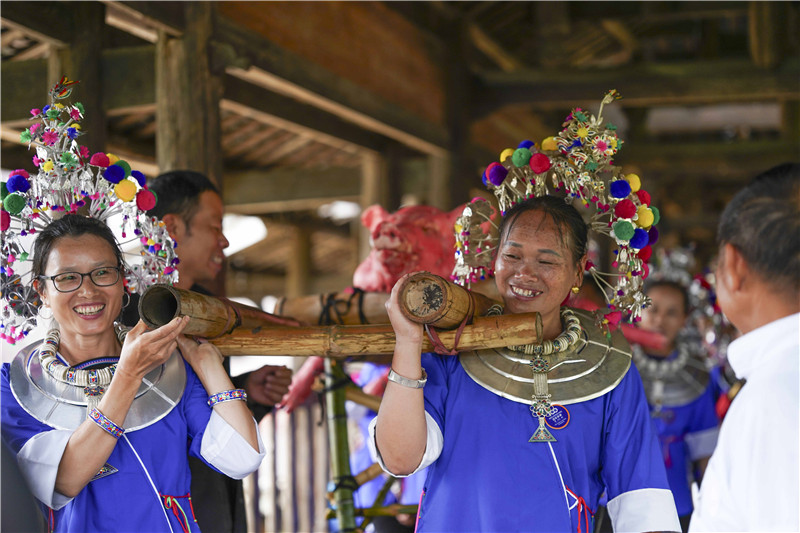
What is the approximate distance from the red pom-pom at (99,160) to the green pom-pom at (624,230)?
4.27 ft

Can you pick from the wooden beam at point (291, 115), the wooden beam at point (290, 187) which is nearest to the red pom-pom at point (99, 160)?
the wooden beam at point (291, 115)

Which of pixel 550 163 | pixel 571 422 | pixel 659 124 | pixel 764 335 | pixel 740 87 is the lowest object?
pixel 571 422

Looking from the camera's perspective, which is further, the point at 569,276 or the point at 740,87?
the point at 740,87

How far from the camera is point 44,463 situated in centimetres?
174

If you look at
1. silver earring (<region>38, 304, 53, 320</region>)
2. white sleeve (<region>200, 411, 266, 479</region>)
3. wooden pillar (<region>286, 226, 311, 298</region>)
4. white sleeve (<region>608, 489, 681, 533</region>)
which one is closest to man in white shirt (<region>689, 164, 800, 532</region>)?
white sleeve (<region>608, 489, 681, 533</region>)

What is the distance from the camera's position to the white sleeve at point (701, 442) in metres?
3.73

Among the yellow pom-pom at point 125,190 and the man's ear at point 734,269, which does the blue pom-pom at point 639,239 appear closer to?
the man's ear at point 734,269

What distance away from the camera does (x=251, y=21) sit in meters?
3.76

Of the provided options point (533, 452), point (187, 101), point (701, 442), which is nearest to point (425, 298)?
point (533, 452)

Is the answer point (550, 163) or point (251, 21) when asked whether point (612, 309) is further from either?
point (251, 21)

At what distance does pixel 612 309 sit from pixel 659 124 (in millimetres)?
6628

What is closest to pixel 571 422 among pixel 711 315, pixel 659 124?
pixel 711 315

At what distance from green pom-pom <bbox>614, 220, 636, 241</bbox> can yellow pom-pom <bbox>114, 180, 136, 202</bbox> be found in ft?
4.05

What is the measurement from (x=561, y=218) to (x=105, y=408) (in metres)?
1.14
